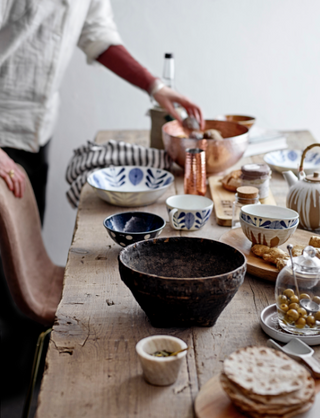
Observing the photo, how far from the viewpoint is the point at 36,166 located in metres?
1.90

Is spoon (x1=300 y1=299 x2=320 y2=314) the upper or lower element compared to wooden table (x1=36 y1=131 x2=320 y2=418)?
upper

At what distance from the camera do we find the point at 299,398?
0.51 meters

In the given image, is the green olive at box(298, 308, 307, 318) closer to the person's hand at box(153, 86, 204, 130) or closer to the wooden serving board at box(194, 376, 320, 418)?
the wooden serving board at box(194, 376, 320, 418)

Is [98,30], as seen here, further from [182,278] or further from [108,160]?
[182,278]

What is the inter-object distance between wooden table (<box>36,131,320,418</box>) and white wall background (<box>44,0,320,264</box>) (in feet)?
6.01

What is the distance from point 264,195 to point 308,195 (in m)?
0.18

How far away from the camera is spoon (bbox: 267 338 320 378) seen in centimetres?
58

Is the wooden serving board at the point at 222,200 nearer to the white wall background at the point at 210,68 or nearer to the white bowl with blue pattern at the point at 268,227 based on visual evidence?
the white bowl with blue pattern at the point at 268,227

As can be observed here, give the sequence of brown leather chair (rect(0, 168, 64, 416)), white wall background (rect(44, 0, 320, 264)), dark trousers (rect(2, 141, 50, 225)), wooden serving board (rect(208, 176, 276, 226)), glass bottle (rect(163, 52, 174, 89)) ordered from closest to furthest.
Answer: wooden serving board (rect(208, 176, 276, 226))
brown leather chair (rect(0, 168, 64, 416))
glass bottle (rect(163, 52, 174, 89))
dark trousers (rect(2, 141, 50, 225))
white wall background (rect(44, 0, 320, 264))

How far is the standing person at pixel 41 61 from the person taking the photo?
1435 millimetres

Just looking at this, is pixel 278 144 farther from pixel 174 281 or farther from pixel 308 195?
pixel 174 281


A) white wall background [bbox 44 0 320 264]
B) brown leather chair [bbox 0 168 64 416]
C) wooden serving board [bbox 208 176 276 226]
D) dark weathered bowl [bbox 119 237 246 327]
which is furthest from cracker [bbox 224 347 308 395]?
white wall background [bbox 44 0 320 264]

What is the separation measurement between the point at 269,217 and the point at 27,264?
805mm

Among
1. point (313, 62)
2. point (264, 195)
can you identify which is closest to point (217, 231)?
point (264, 195)
